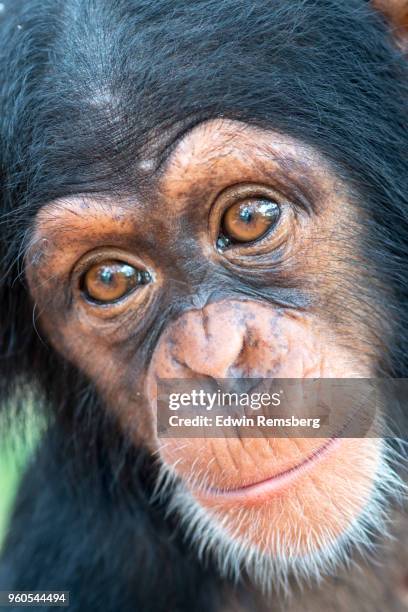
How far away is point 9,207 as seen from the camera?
2854mm

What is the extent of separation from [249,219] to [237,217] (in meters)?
0.04

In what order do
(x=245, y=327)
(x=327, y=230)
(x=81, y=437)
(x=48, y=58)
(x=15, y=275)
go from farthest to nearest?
(x=81, y=437), (x=15, y=275), (x=48, y=58), (x=327, y=230), (x=245, y=327)

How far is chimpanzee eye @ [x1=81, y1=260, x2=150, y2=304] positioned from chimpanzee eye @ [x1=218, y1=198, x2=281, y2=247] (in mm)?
299

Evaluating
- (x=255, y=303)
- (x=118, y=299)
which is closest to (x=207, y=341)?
(x=255, y=303)

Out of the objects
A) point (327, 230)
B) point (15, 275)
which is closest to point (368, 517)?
point (327, 230)

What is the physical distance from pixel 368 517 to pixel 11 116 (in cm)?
162

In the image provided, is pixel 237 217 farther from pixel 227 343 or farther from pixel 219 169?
pixel 227 343

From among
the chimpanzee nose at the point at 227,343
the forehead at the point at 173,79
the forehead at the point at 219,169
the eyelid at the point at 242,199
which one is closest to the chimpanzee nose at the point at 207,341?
the chimpanzee nose at the point at 227,343

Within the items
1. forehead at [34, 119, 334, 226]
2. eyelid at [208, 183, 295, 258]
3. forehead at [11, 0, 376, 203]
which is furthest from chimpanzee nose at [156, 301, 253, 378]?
forehead at [11, 0, 376, 203]

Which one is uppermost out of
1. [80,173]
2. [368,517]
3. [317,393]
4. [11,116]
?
[11,116]

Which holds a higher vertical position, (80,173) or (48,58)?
(48,58)

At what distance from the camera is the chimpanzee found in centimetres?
244

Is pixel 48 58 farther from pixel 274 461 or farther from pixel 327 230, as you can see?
pixel 274 461

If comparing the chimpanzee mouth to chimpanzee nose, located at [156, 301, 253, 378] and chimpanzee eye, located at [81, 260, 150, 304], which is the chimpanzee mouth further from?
chimpanzee eye, located at [81, 260, 150, 304]
